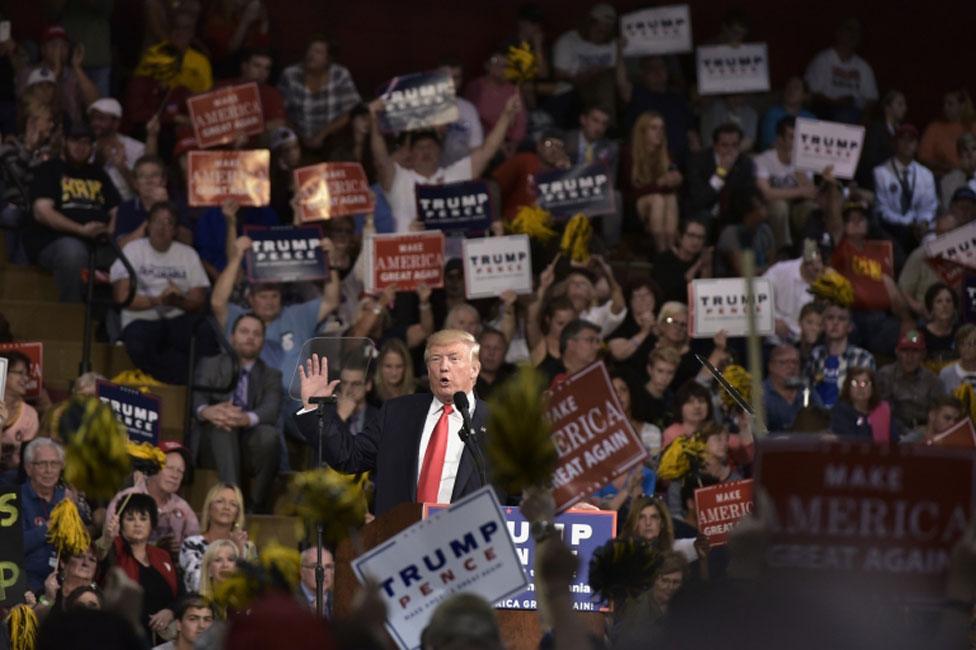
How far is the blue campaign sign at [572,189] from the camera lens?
13688 mm

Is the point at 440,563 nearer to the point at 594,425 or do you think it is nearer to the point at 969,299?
the point at 594,425

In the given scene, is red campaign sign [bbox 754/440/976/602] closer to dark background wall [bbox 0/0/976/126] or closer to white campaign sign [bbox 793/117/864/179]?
white campaign sign [bbox 793/117/864/179]

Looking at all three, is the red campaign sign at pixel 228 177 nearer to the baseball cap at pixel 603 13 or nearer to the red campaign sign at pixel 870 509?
the baseball cap at pixel 603 13

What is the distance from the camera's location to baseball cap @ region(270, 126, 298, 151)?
14.1 metres

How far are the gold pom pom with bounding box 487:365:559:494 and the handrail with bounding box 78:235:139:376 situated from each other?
583 cm

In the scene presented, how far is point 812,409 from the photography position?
11398mm

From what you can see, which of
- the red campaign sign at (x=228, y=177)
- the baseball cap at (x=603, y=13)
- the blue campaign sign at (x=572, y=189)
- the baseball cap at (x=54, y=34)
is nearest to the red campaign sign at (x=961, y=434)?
the blue campaign sign at (x=572, y=189)

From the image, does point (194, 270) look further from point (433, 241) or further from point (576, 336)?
point (576, 336)

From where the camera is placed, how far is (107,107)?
13.4 m

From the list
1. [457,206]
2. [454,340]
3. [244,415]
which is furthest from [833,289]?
[454,340]

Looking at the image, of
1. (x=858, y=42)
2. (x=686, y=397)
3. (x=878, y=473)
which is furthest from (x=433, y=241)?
(x=878, y=473)

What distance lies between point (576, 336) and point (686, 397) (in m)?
0.72

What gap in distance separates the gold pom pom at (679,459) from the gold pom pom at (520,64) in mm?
4229

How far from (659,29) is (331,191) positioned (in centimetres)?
365
